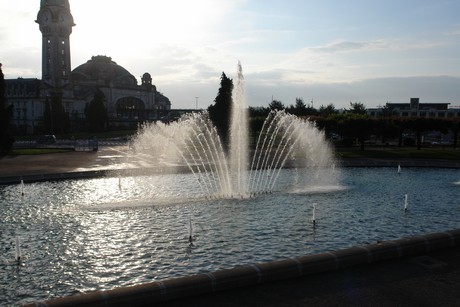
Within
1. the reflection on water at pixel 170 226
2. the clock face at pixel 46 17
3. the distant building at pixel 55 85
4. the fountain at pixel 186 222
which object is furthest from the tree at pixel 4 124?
the clock face at pixel 46 17

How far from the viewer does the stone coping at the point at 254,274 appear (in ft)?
29.3

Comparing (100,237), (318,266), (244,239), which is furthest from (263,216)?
(318,266)

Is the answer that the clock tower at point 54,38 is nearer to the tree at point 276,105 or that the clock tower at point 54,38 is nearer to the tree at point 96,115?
the tree at point 96,115

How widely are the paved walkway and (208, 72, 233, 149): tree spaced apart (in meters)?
45.7

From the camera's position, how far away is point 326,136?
61.2m

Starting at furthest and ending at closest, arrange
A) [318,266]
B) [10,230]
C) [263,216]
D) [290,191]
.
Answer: [290,191], [263,216], [10,230], [318,266]

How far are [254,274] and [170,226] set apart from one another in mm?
7332

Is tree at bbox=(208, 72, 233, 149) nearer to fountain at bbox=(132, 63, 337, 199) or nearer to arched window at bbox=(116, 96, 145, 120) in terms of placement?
fountain at bbox=(132, 63, 337, 199)

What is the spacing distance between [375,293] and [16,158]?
4003 centimetres

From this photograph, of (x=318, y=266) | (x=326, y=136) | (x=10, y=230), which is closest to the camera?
(x=318, y=266)

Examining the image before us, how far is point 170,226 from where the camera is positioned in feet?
55.7

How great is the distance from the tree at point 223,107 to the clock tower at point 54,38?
212ft

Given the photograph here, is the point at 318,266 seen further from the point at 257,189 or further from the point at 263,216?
the point at 257,189

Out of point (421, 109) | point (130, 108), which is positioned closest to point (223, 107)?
point (130, 108)
